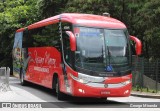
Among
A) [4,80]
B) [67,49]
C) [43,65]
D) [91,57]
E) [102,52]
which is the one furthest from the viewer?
[4,80]

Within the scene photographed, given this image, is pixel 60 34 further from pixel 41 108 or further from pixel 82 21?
pixel 41 108

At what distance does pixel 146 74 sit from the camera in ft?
75.0

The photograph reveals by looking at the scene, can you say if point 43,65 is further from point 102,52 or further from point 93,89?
point 93,89

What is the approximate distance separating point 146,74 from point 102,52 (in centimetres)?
856

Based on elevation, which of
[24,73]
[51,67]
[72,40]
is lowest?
[24,73]

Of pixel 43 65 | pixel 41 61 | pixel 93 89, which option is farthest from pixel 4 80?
pixel 93 89

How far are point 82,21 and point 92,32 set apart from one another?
2.06ft

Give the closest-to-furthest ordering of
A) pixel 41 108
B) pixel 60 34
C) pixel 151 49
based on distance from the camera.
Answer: pixel 41 108 → pixel 60 34 → pixel 151 49

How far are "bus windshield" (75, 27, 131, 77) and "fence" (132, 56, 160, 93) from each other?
22.3 feet

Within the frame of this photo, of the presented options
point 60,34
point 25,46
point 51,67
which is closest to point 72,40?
point 60,34

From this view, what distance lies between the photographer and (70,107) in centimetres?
1421

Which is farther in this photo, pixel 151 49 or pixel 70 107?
pixel 151 49

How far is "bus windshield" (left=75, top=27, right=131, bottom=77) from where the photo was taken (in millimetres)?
14734

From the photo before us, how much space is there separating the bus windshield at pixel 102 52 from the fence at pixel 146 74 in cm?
679
